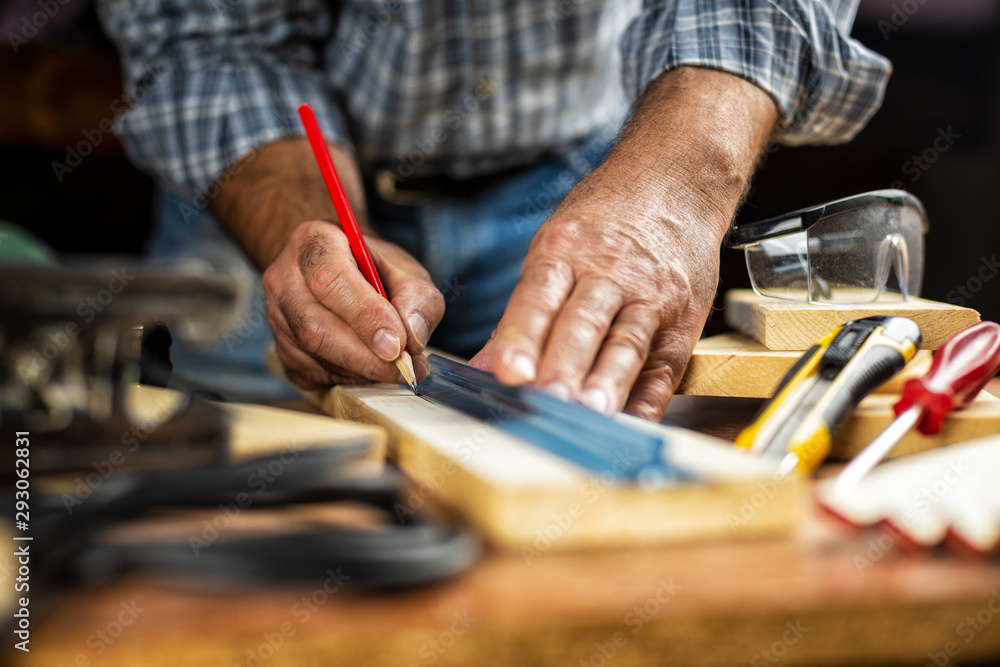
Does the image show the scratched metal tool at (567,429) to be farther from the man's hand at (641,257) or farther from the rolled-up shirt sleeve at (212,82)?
the rolled-up shirt sleeve at (212,82)

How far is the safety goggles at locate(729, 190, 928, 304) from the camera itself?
801mm

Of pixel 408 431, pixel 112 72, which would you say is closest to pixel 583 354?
pixel 408 431

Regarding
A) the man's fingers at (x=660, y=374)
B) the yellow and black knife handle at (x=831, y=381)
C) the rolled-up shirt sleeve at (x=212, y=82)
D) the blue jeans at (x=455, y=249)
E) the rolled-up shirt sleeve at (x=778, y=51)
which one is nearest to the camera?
the yellow and black knife handle at (x=831, y=381)

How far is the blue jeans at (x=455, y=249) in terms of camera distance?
49.6 inches

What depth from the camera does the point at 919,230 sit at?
86 cm

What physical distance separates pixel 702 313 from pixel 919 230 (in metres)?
0.32

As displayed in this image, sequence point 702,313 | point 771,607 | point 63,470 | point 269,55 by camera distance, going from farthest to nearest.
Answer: point 269,55 < point 702,313 < point 63,470 < point 771,607

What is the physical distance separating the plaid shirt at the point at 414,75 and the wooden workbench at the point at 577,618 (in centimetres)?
71

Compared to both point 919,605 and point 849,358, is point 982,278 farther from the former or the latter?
point 919,605

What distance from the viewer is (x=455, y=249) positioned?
4.13 feet

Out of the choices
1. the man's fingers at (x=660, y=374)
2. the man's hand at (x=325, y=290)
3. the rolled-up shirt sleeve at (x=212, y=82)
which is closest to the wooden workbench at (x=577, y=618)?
the man's fingers at (x=660, y=374)

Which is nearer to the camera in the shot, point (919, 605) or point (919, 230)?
point (919, 605)

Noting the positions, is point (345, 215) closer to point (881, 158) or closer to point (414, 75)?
point (414, 75)

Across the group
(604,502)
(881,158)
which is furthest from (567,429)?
(881,158)
